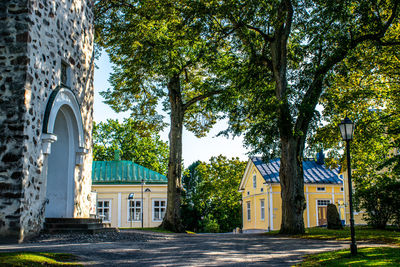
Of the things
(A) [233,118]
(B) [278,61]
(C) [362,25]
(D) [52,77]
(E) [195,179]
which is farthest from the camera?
(E) [195,179]

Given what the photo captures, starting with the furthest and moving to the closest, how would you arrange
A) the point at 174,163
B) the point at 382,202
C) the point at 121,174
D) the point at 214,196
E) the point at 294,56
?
the point at 214,196, the point at 121,174, the point at 174,163, the point at 382,202, the point at 294,56

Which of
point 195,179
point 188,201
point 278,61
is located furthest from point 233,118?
point 195,179

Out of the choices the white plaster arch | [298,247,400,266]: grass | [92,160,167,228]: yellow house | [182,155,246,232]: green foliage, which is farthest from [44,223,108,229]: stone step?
[182,155,246,232]: green foliage

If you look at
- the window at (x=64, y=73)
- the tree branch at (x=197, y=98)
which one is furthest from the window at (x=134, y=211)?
the window at (x=64, y=73)

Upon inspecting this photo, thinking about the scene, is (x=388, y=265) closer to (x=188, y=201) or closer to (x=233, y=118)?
(x=233, y=118)

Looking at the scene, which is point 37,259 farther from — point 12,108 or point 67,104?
point 67,104

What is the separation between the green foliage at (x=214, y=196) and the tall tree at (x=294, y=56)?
1189 inches

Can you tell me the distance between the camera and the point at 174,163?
71.5 feet

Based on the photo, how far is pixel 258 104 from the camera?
1939 centimetres

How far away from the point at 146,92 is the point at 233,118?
7809 mm

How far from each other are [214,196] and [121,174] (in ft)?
53.7

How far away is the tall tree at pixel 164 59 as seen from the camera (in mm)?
19141

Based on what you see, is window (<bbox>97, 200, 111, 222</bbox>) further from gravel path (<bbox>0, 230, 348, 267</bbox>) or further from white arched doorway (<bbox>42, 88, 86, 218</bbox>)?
gravel path (<bbox>0, 230, 348, 267</bbox>)

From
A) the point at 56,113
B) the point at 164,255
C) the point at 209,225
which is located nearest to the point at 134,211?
the point at 209,225
